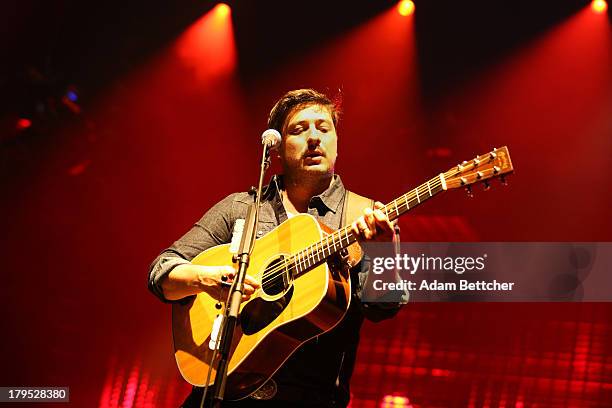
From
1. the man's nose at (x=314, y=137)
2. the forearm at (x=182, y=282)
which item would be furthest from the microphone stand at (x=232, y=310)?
the man's nose at (x=314, y=137)

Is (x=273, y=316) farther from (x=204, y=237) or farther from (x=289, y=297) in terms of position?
(x=204, y=237)

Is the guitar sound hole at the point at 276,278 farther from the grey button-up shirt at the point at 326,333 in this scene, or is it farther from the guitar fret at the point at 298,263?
the grey button-up shirt at the point at 326,333

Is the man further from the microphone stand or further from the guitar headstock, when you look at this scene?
the guitar headstock

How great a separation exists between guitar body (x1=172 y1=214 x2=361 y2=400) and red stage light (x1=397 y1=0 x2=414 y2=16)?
3.48 metres

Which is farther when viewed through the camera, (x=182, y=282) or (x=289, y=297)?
(x=182, y=282)

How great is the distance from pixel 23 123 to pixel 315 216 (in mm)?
3641

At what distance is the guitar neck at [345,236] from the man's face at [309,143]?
0.60 meters

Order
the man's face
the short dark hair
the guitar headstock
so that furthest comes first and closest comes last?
the short dark hair
the man's face
the guitar headstock

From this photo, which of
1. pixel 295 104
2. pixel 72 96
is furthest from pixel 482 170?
pixel 72 96

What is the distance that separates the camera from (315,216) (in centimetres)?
303

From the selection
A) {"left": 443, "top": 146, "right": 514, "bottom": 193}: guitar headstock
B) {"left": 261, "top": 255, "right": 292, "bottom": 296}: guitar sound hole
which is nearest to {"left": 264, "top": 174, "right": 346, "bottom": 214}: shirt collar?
{"left": 261, "top": 255, "right": 292, "bottom": 296}: guitar sound hole

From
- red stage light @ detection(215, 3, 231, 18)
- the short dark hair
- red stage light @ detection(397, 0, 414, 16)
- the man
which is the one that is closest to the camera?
the man

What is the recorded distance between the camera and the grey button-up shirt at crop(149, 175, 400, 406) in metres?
2.61

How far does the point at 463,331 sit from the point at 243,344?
2064 mm
